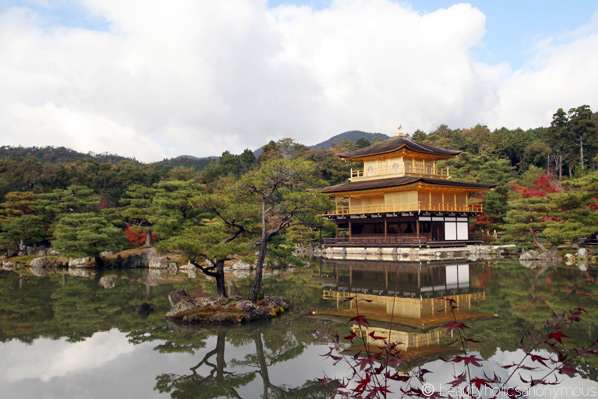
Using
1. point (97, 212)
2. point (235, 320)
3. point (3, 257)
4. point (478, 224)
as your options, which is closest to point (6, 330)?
point (235, 320)

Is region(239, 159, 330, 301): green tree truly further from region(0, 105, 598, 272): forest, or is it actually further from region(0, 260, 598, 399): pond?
region(0, 260, 598, 399): pond

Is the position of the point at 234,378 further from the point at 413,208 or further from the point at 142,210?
the point at 413,208

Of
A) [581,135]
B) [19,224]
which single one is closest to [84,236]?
[19,224]

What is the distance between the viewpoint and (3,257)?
30812 mm

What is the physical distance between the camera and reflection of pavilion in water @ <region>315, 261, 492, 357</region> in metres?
8.62

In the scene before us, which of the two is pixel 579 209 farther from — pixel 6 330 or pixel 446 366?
pixel 6 330

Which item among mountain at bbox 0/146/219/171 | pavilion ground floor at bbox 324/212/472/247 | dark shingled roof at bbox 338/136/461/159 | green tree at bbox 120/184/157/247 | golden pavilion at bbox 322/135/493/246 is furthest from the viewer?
mountain at bbox 0/146/219/171

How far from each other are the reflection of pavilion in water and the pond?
0.18 ft

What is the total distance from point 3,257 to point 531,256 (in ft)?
110

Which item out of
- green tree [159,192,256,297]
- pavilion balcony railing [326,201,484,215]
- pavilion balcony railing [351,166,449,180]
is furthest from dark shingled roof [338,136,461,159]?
green tree [159,192,256,297]

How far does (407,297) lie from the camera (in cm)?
1365

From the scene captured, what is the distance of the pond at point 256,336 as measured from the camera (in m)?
6.84

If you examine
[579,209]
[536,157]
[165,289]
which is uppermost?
[536,157]

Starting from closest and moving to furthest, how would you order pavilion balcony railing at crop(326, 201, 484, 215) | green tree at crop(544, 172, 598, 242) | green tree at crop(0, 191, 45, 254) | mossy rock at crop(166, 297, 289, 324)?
mossy rock at crop(166, 297, 289, 324) < green tree at crop(544, 172, 598, 242) < green tree at crop(0, 191, 45, 254) < pavilion balcony railing at crop(326, 201, 484, 215)
